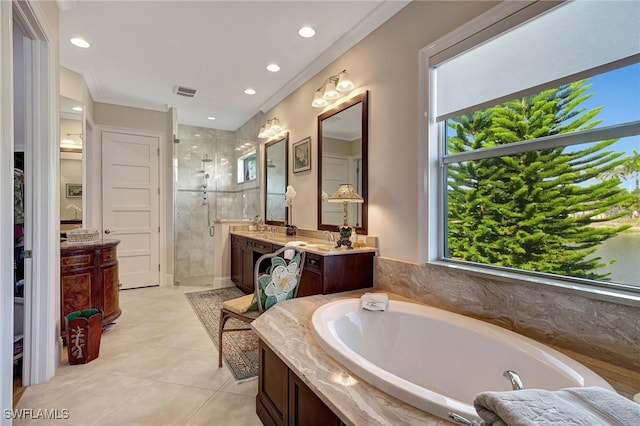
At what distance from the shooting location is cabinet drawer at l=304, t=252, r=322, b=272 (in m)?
2.35

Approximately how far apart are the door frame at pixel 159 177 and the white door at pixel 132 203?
44 millimetres

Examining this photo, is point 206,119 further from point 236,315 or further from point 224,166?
point 236,315

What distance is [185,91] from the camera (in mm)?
4012

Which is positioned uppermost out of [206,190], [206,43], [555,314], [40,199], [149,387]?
[206,43]

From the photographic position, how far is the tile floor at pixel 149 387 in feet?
5.63

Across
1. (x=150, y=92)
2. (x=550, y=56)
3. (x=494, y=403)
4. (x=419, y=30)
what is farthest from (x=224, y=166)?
(x=494, y=403)

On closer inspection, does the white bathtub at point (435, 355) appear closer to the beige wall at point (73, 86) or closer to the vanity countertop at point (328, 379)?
the vanity countertop at point (328, 379)

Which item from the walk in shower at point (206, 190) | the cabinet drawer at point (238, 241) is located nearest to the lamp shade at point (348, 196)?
the cabinet drawer at point (238, 241)

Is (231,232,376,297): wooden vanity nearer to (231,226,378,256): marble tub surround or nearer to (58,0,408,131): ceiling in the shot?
(231,226,378,256): marble tub surround

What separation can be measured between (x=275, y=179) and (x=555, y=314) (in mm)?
3499

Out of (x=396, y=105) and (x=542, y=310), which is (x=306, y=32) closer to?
(x=396, y=105)

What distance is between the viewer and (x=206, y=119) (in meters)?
5.25

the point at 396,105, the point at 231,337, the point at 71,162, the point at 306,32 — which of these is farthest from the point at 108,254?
the point at 396,105

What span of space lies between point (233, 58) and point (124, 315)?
10.1 feet
